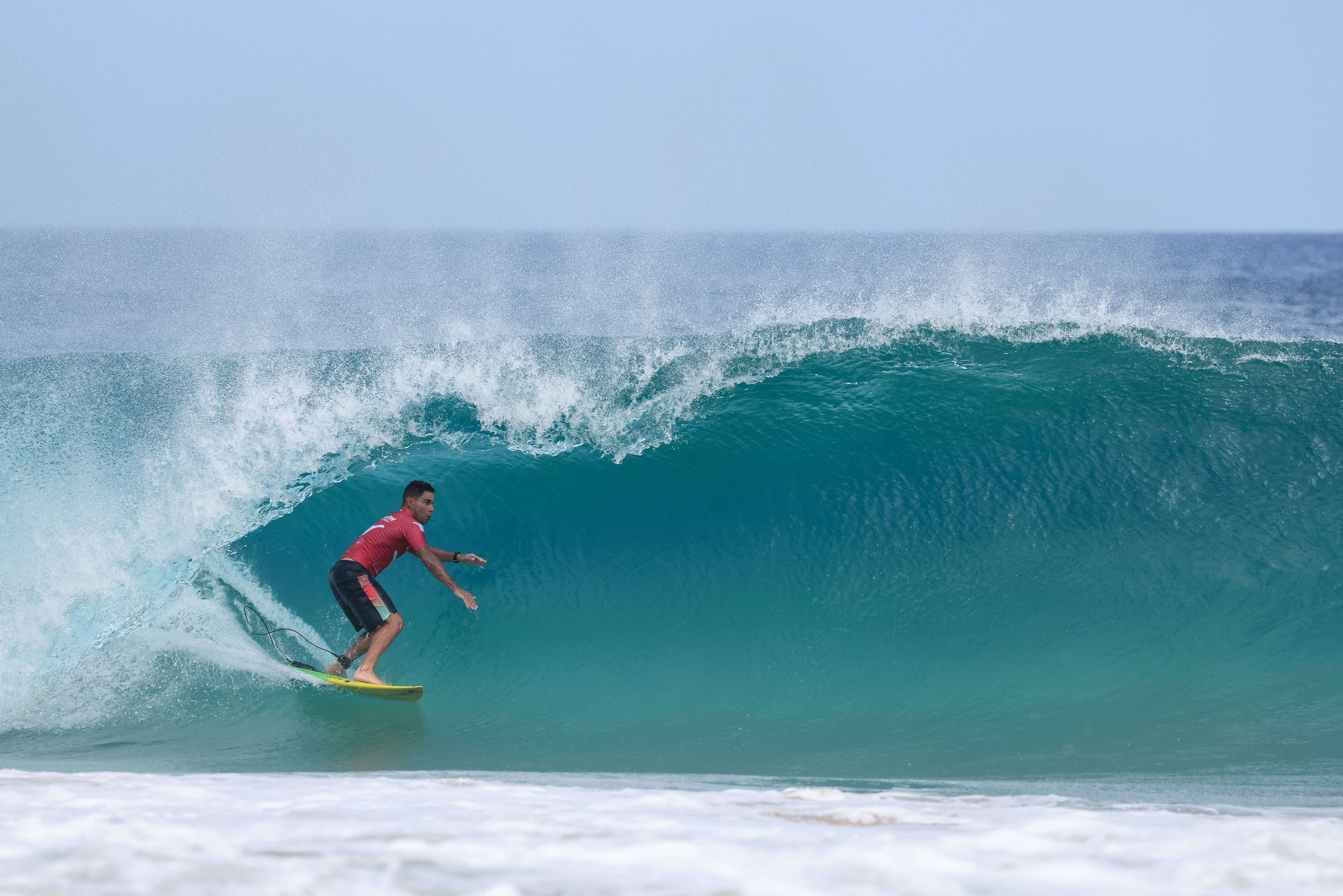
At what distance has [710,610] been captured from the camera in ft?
20.0

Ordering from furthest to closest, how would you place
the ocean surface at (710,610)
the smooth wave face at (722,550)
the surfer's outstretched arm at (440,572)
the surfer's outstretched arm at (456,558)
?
1. the surfer's outstretched arm at (456,558)
2. the surfer's outstretched arm at (440,572)
3. the smooth wave face at (722,550)
4. the ocean surface at (710,610)

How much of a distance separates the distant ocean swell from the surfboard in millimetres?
127

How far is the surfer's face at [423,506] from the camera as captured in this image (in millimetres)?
5734

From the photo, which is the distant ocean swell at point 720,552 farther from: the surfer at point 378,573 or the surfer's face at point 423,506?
the surfer's face at point 423,506

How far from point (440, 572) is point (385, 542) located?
18.8 inches

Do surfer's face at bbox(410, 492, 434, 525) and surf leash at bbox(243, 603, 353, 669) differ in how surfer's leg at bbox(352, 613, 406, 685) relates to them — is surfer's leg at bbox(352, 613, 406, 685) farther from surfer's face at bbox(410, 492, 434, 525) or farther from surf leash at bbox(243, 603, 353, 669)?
surfer's face at bbox(410, 492, 434, 525)

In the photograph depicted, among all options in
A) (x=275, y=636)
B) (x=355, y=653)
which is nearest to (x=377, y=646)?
(x=355, y=653)

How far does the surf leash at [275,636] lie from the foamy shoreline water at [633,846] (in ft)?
9.12

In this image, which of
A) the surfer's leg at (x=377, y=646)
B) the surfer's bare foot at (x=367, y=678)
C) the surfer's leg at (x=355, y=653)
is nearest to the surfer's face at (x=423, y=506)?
the surfer's leg at (x=377, y=646)

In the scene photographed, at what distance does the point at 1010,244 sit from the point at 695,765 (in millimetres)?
64725

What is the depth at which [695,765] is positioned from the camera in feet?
14.7

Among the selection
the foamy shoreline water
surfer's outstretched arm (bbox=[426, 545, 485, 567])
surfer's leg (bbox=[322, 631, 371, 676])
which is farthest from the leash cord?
the foamy shoreline water

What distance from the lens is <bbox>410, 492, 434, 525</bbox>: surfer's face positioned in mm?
5734

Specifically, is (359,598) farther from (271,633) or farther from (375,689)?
(271,633)
